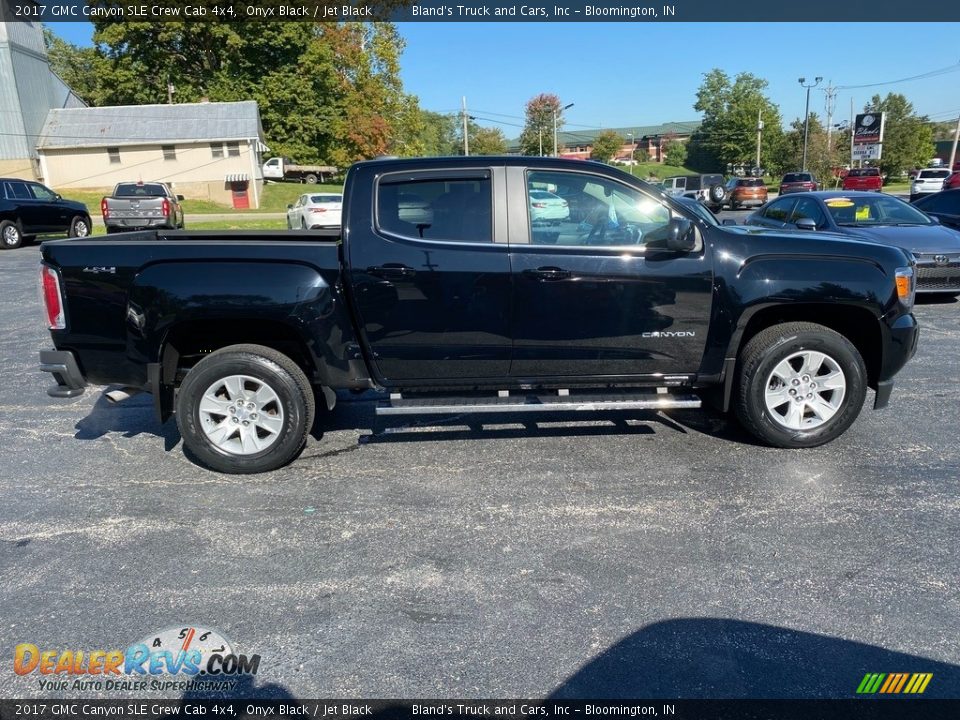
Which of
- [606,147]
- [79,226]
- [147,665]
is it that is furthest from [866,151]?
[147,665]

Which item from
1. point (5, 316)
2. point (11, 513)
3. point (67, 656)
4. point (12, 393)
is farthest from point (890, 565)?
point (5, 316)

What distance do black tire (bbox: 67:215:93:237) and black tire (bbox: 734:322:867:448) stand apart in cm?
2041

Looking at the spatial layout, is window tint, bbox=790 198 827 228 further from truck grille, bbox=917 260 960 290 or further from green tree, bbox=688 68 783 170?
green tree, bbox=688 68 783 170

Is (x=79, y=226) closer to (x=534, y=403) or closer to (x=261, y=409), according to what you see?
(x=261, y=409)

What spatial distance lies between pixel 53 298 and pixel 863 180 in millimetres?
48861

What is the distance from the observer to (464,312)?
4457mm

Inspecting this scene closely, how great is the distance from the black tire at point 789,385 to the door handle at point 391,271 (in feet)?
7.46

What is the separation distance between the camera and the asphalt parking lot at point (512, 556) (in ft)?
9.01

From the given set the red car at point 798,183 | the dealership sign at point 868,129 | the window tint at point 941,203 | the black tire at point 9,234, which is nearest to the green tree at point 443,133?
the dealership sign at point 868,129

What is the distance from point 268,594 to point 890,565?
290cm

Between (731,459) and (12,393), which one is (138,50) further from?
(731,459)

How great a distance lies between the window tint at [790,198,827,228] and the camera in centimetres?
1021

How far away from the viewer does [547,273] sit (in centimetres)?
442

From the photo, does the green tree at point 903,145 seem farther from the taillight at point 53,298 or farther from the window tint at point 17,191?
the taillight at point 53,298
